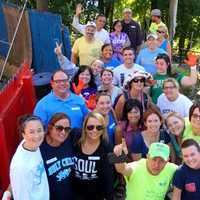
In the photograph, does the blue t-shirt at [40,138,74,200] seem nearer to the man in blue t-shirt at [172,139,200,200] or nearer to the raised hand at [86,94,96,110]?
the man in blue t-shirt at [172,139,200,200]

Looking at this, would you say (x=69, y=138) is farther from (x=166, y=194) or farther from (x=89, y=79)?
(x=89, y=79)

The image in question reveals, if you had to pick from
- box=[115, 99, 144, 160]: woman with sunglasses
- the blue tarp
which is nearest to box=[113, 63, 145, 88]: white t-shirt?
box=[115, 99, 144, 160]: woman with sunglasses

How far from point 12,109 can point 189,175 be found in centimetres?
244

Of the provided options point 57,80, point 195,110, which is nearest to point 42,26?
point 57,80

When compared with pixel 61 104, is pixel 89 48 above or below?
above

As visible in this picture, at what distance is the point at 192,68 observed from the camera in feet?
22.9

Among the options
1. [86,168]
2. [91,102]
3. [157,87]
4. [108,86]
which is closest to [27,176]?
[86,168]

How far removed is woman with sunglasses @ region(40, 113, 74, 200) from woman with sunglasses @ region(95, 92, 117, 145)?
1081 millimetres

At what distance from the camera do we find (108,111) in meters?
5.86

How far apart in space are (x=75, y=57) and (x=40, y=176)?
4.35 meters

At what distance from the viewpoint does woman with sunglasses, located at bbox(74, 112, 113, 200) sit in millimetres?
4727

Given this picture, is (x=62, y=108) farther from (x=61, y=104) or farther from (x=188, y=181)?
(x=188, y=181)

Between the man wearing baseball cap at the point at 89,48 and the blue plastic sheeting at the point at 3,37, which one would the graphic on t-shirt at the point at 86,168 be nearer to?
the man wearing baseball cap at the point at 89,48

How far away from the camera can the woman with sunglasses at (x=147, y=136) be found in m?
5.26
